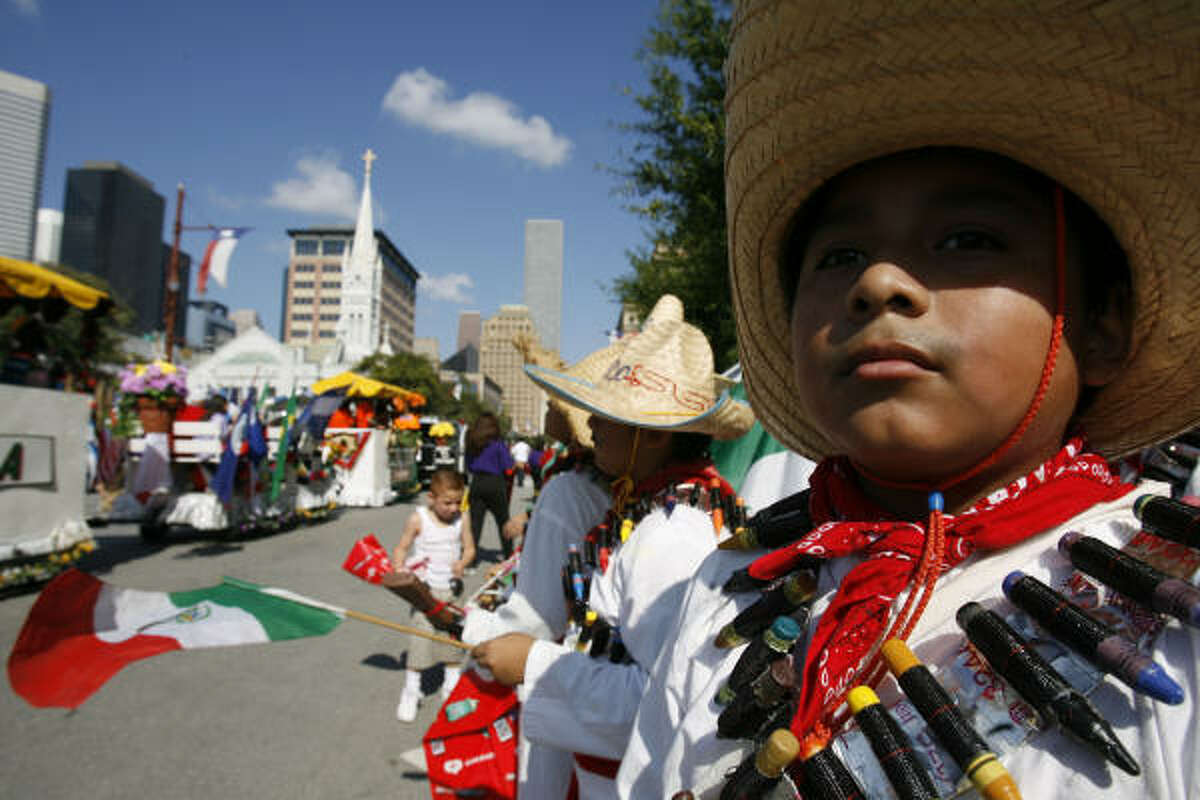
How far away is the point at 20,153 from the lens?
9200cm

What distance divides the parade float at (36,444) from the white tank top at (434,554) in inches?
159

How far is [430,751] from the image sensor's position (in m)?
2.14

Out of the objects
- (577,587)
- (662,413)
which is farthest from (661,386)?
(577,587)

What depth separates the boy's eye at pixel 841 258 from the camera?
922 mm

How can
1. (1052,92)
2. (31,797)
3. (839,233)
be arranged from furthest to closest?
(31,797) → (839,233) → (1052,92)

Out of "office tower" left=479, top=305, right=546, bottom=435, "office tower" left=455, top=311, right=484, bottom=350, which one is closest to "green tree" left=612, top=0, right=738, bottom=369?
"office tower" left=479, top=305, right=546, bottom=435

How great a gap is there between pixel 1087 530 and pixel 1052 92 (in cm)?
55

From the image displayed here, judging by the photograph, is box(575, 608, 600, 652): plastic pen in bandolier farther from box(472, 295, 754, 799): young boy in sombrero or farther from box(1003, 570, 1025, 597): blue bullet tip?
box(1003, 570, 1025, 597): blue bullet tip

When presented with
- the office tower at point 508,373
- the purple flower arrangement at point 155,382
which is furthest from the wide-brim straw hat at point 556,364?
the office tower at point 508,373

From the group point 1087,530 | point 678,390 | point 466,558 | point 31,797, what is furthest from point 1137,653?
point 466,558

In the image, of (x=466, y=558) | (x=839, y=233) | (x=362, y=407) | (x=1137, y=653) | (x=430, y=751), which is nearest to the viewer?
(x=1137, y=653)

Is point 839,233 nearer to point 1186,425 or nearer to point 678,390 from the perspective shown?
point 1186,425

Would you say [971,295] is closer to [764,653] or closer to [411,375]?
[764,653]

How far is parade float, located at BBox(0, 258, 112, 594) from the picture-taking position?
235 inches
